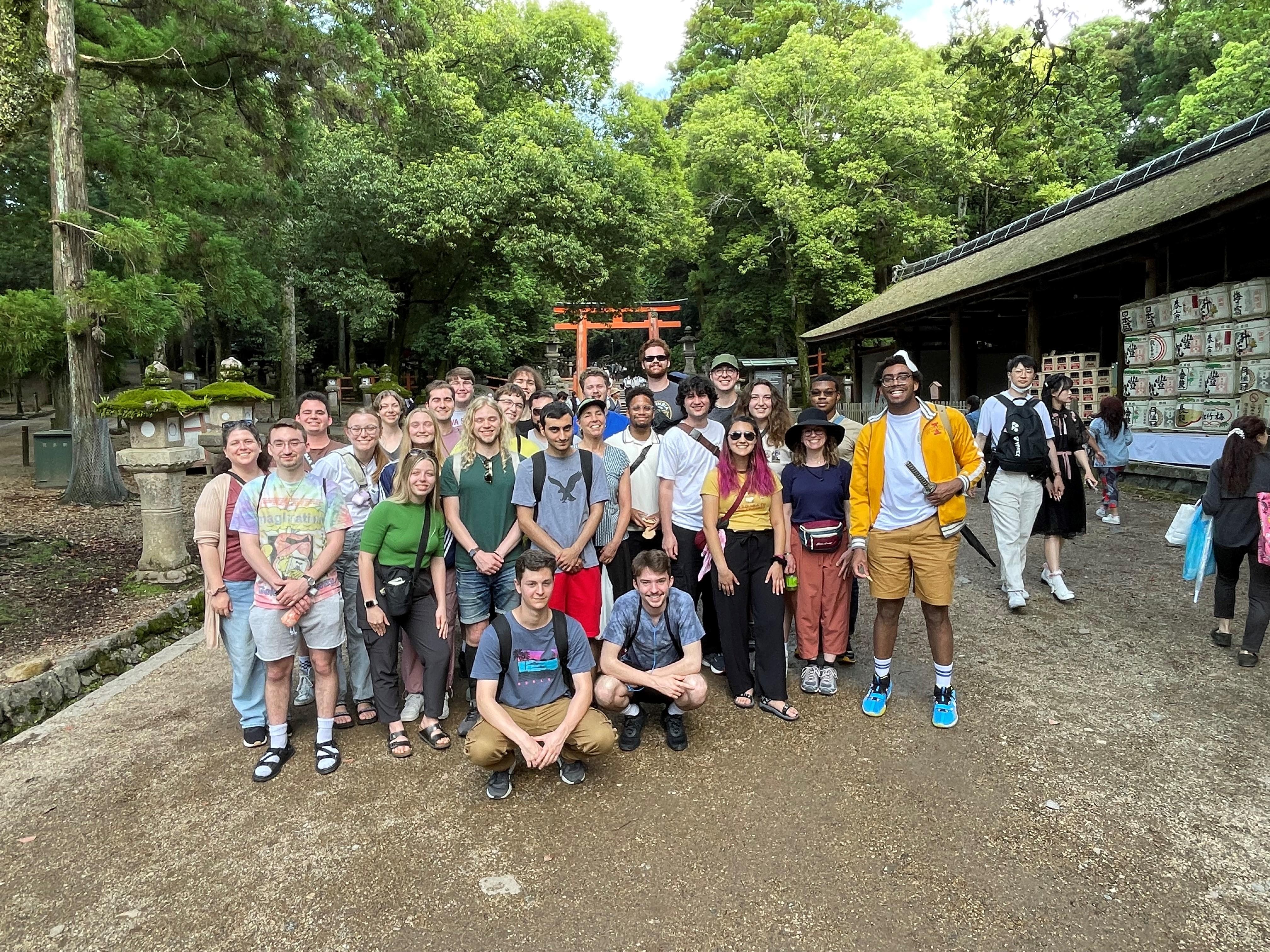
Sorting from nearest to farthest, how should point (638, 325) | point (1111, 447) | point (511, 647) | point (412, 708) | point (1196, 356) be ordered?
1. point (511, 647)
2. point (412, 708)
3. point (1111, 447)
4. point (1196, 356)
5. point (638, 325)

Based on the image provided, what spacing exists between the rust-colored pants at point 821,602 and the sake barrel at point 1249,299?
23.9ft

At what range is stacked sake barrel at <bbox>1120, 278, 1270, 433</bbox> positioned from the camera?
26.7ft

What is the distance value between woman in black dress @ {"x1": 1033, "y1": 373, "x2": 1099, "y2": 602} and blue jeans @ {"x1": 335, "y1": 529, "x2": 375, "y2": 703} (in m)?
4.66

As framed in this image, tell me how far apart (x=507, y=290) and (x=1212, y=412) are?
14.2 meters

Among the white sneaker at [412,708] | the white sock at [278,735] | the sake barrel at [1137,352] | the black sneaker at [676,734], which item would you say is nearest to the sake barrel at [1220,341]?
the sake barrel at [1137,352]

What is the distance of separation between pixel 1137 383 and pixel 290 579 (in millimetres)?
10740

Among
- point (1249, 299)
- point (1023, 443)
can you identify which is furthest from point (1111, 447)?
point (1023, 443)

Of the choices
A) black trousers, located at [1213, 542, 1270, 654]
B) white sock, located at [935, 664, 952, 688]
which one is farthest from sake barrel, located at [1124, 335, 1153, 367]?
white sock, located at [935, 664, 952, 688]

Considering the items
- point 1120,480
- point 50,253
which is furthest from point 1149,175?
point 50,253

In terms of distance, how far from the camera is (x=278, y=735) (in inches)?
137

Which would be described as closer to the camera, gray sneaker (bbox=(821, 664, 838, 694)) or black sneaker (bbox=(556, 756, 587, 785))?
black sneaker (bbox=(556, 756, 587, 785))

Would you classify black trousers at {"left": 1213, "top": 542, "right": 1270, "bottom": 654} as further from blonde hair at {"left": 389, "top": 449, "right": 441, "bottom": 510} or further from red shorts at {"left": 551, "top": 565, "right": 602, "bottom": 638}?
blonde hair at {"left": 389, "top": 449, "right": 441, "bottom": 510}

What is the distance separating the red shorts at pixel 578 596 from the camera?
373 centimetres

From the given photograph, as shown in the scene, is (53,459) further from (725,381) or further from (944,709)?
(944,709)
